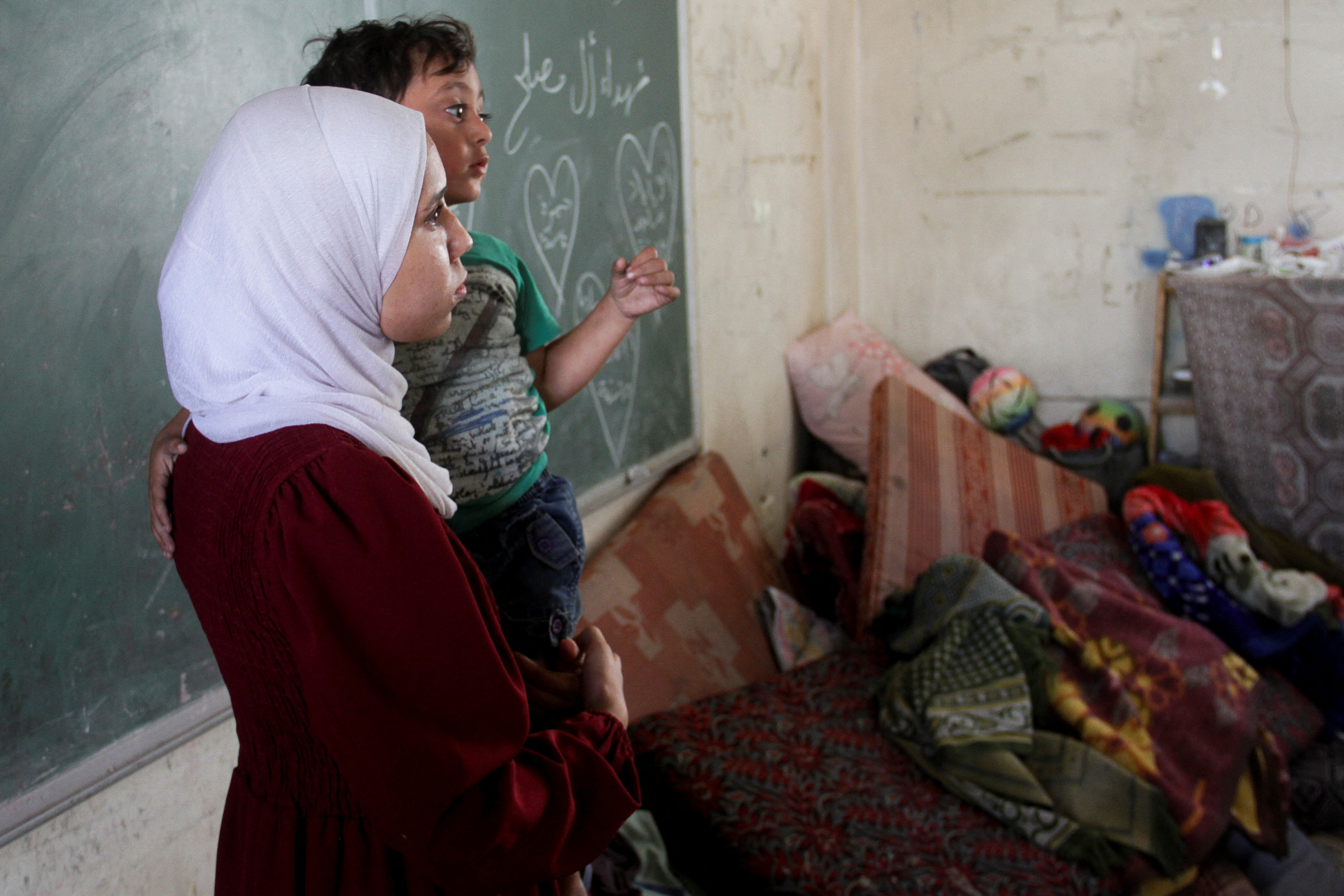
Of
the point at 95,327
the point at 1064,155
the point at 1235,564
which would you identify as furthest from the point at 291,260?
the point at 1064,155

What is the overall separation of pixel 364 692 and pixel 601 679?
330 mm

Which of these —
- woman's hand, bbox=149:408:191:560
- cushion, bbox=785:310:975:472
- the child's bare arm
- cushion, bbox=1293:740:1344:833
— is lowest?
cushion, bbox=1293:740:1344:833

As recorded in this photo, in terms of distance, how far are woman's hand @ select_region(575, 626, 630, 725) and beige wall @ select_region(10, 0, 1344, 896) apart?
6.75ft

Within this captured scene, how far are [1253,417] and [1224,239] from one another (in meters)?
0.93

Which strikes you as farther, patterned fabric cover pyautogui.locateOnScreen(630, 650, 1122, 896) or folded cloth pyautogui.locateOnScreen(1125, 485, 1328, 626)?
folded cloth pyautogui.locateOnScreen(1125, 485, 1328, 626)

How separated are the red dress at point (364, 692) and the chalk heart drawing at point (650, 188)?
1.82 m

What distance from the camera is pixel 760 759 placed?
6.77 feet

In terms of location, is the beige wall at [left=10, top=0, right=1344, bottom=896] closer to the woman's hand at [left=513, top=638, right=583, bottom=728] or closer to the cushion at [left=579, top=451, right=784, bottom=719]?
the cushion at [left=579, top=451, right=784, bottom=719]

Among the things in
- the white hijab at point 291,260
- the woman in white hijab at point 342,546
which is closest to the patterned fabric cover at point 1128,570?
the woman in white hijab at point 342,546

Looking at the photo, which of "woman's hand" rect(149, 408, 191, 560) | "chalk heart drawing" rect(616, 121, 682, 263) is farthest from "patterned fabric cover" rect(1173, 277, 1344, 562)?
"woman's hand" rect(149, 408, 191, 560)

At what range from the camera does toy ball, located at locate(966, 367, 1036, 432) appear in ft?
13.9

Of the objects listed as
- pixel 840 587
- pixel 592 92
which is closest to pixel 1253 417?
pixel 840 587

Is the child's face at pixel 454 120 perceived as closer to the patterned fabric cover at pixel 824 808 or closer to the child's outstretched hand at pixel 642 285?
the child's outstretched hand at pixel 642 285

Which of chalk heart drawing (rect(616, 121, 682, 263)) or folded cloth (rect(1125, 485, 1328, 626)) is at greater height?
chalk heart drawing (rect(616, 121, 682, 263))
